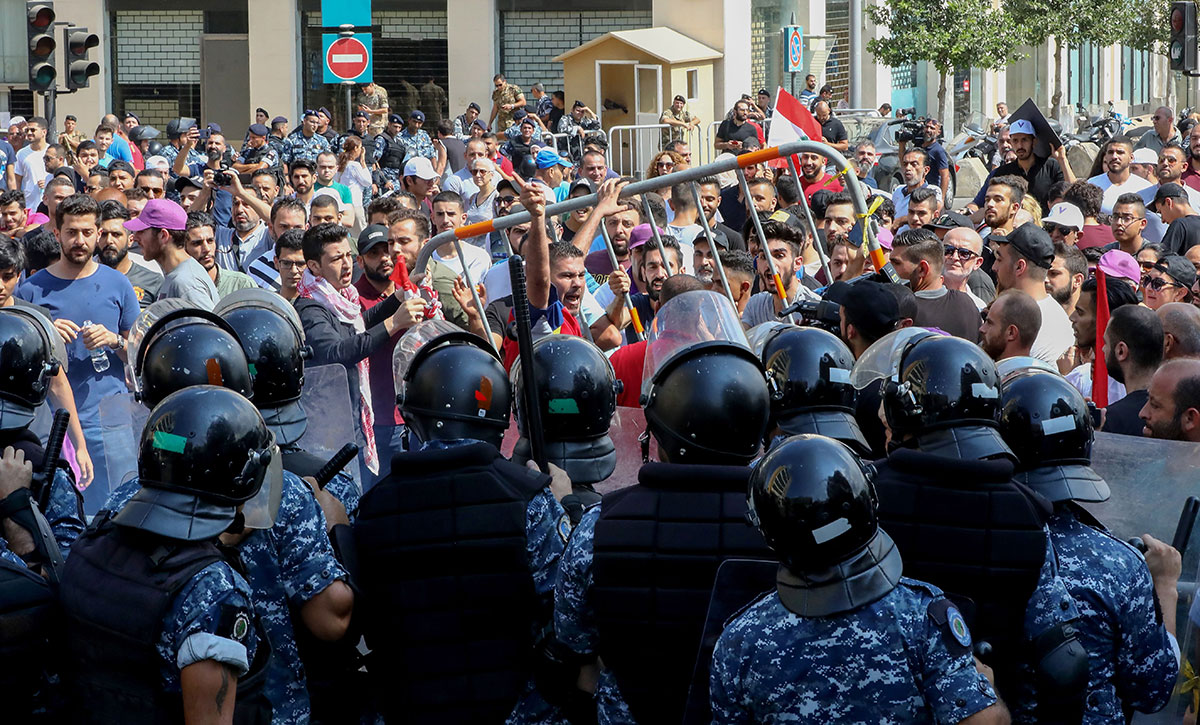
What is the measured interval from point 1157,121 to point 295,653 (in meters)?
14.0

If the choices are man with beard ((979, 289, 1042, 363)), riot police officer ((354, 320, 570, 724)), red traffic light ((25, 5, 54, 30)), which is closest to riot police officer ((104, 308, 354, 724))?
riot police officer ((354, 320, 570, 724))

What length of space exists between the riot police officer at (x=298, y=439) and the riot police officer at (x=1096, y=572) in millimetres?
1787

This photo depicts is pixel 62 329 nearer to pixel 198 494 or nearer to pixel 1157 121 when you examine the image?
pixel 198 494

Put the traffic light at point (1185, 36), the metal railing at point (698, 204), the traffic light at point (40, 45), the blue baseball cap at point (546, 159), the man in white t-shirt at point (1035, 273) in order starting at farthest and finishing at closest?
the traffic light at point (40, 45)
the traffic light at point (1185, 36)
the blue baseball cap at point (546, 159)
the man in white t-shirt at point (1035, 273)
the metal railing at point (698, 204)

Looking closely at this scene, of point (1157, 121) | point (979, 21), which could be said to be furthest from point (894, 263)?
point (979, 21)

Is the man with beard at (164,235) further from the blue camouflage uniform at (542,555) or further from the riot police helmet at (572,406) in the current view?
the blue camouflage uniform at (542,555)

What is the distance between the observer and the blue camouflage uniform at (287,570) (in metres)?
3.53

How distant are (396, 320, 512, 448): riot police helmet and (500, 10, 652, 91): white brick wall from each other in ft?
94.2

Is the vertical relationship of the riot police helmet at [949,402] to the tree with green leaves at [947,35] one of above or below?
below

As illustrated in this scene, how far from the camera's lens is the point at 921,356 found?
3703 mm

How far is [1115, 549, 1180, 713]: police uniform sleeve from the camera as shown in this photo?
132 inches

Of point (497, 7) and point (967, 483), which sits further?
point (497, 7)

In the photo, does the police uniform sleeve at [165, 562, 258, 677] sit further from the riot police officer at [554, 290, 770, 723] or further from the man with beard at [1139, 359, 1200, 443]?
the man with beard at [1139, 359, 1200, 443]

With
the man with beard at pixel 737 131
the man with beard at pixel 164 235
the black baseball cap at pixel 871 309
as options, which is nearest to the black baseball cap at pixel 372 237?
the man with beard at pixel 164 235
